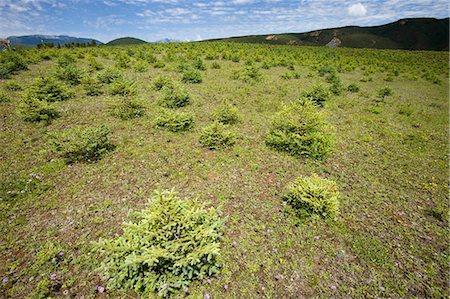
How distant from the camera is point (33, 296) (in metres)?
3.39

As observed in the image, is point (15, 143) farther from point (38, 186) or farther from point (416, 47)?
point (416, 47)

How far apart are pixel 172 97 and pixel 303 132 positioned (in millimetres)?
7600

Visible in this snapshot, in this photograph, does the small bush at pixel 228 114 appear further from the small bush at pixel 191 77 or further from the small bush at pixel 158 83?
the small bush at pixel 191 77

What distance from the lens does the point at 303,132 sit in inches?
305

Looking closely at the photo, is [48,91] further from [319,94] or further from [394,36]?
[394,36]

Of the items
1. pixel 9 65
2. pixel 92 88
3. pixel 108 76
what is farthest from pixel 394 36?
pixel 9 65

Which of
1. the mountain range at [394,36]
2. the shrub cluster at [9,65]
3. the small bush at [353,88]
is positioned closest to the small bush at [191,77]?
the shrub cluster at [9,65]

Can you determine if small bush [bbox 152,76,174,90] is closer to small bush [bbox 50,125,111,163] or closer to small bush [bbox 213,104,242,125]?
small bush [bbox 213,104,242,125]

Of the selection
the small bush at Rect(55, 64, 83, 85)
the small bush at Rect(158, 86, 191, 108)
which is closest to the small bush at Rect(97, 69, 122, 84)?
the small bush at Rect(55, 64, 83, 85)

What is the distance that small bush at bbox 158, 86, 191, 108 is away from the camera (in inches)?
470

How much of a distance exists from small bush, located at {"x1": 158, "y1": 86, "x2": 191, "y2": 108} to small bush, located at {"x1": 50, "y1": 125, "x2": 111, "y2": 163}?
5097 mm

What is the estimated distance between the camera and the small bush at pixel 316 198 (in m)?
5.04

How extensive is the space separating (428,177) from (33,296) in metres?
10.9

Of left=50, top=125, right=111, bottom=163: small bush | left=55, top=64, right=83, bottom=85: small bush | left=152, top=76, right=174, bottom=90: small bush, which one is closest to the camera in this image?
left=50, top=125, right=111, bottom=163: small bush
